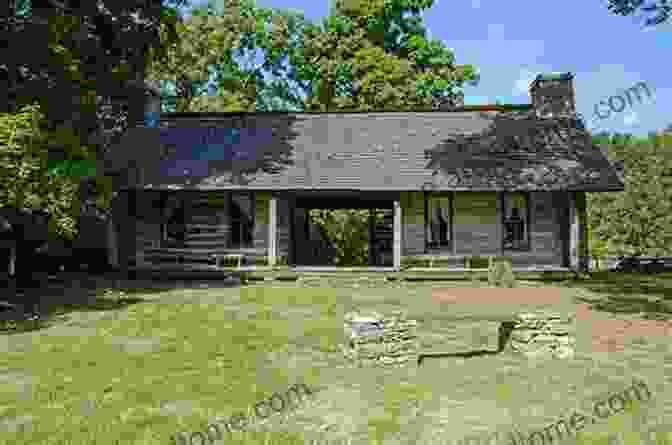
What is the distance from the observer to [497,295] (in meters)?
14.8

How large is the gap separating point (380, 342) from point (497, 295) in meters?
8.15

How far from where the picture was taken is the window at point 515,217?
19.7 m

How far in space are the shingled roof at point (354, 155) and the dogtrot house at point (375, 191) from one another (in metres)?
0.07

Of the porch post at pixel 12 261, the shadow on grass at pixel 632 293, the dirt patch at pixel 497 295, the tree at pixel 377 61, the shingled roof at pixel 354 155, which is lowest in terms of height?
the shadow on grass at pixel 632 293

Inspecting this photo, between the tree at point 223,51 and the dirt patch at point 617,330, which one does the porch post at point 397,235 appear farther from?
the tree at point 223,51

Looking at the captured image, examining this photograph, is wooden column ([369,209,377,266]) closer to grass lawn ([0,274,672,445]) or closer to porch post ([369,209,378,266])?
porch post ([369,209,378,266])

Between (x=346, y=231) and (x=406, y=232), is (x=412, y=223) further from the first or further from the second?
(x=346, y=231)

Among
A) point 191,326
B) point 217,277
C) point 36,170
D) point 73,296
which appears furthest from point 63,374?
point 217,277

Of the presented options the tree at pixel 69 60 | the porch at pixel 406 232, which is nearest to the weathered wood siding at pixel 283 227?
the porch at pixel 406 232

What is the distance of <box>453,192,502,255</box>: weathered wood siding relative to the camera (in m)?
19.6

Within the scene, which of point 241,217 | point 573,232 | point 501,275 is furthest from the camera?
point 241,217

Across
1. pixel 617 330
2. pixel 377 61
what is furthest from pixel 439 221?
pixel 377 61

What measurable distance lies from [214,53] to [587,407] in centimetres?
3548

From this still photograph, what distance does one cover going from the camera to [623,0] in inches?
680
